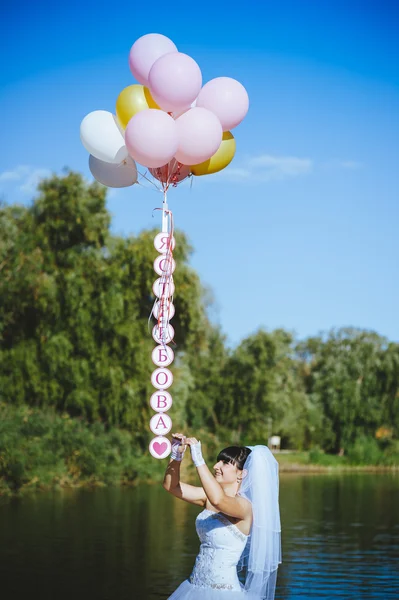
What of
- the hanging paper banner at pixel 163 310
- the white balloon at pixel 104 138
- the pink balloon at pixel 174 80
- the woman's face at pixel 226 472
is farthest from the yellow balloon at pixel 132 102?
the woman's face at pixel 226 472

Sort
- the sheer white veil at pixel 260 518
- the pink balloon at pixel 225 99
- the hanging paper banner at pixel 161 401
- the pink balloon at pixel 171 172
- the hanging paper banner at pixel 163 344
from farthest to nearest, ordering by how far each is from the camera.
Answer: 1. the pink balloon at pixel 171 172
2. the pink balloon at pixel 225 99
3. the hanging paper banner at pixel 161 401
4. the hanging paper banner at pixel 163 344
5. the sheer white veil at pixel 260 518

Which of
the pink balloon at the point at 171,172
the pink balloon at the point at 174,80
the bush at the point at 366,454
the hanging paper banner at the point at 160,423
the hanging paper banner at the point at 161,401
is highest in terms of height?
the pink balloon at the point at 174,80

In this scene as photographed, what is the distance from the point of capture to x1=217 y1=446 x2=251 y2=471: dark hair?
15.4ft

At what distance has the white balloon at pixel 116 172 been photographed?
6859 millimetres

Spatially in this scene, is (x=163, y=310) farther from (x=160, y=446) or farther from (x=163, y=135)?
(x=163, y=135)

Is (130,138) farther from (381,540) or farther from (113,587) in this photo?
(381,540)

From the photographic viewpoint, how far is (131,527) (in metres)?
15.6

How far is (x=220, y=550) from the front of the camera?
181 inches

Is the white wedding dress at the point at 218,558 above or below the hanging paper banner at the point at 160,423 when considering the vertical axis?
below

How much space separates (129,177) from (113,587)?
542 centimetres

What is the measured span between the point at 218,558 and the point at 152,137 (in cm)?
287

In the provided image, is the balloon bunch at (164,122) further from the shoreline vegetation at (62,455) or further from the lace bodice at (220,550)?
the shoreline vegetation at (62,455)

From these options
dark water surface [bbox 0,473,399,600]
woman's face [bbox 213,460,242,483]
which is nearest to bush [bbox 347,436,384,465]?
dark water surface [bbox 0,473,399,600]

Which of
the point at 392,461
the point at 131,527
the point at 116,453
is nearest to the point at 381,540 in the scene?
the point at 131,527
